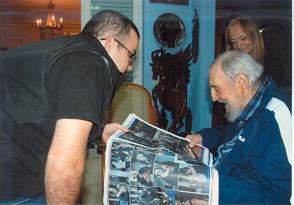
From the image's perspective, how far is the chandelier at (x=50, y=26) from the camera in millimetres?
1866

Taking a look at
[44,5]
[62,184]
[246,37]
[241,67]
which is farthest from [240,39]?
[44,5]

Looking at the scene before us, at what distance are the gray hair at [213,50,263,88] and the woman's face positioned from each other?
36 cm

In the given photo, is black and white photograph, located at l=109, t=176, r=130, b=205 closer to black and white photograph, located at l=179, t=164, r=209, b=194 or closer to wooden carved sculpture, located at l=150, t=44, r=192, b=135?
black and white photograph, located at l=179, t=164, r=209, b=194

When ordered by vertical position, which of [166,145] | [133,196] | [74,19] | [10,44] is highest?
[74,19]

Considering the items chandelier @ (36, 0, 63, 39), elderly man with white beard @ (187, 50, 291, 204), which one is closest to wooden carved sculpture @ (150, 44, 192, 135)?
chandelier @ (36, 0, 63, 39)

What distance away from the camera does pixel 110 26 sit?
1033mm

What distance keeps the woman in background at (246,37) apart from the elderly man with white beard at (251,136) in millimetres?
370

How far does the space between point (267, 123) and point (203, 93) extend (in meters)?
1.59

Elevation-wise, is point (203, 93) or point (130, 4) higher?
point (130, 4)

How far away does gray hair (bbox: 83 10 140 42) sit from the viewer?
3.37 feet

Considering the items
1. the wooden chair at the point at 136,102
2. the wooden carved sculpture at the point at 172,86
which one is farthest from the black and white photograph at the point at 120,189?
the wooden carved sculpture at the point at 172,86

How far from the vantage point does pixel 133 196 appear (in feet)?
3.45

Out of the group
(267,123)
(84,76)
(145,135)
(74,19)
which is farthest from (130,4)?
(84,76)

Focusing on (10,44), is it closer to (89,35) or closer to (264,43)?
(89,35)
